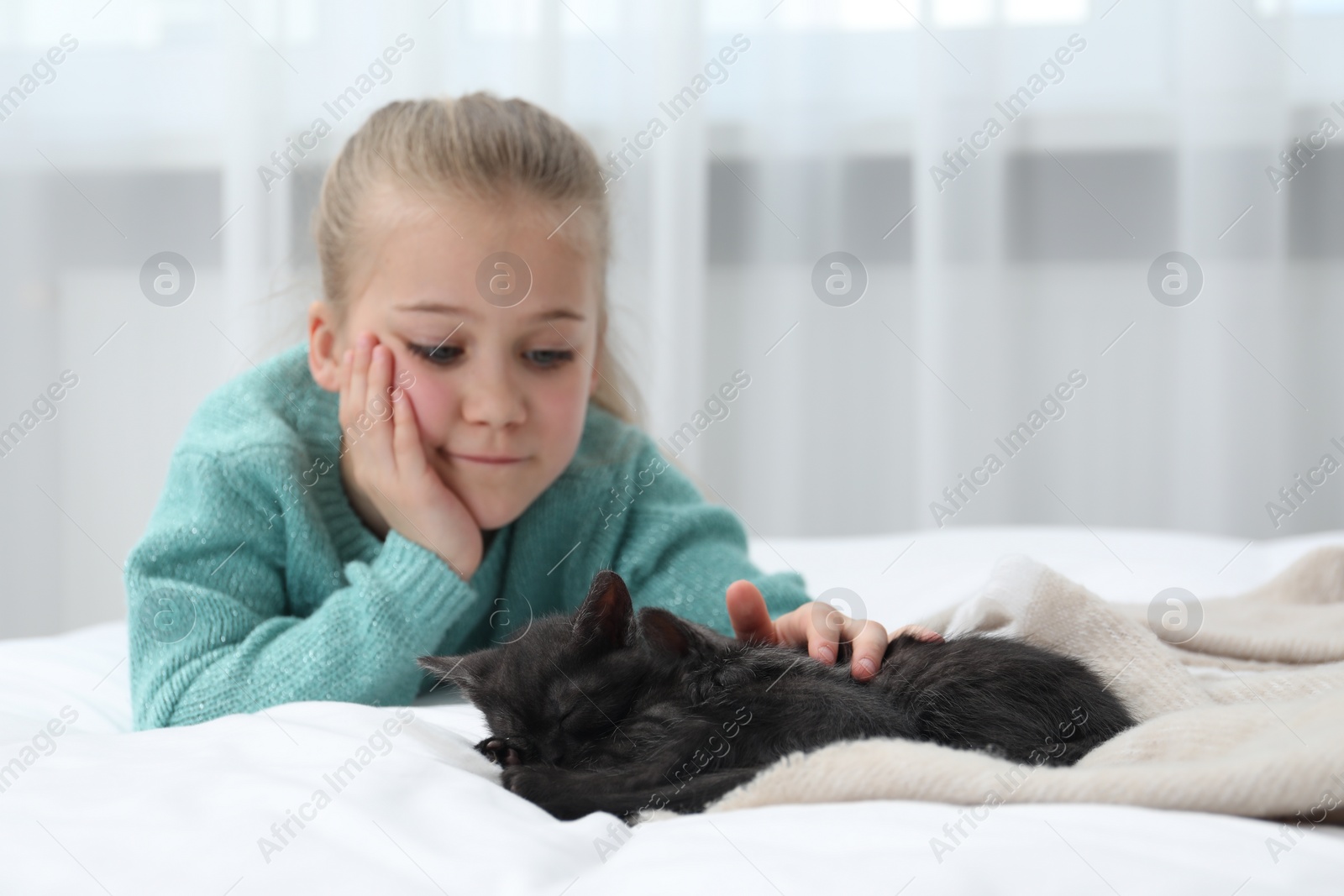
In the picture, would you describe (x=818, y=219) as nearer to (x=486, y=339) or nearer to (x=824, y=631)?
(x=486, y=339)

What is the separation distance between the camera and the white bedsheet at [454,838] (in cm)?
51

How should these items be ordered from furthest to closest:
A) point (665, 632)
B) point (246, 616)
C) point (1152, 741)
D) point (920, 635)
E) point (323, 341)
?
1. point (323, 341)
2. point (246, 616)
3. point (920, 635)
4. point (665, 632)
5. point (1152, 741)

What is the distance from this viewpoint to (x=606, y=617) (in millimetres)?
843

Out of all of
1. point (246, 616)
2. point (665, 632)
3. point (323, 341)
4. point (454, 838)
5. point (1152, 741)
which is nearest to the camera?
point (454, 838)

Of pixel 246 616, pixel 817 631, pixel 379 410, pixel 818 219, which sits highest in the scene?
pixel 818 219

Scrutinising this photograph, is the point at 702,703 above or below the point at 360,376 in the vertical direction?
below

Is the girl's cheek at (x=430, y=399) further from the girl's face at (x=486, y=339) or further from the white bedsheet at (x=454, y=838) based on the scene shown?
the white bedsheet at (x=454, y=838)

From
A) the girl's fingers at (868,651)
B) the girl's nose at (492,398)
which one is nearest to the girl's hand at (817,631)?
the girl's fingers at (868,651)

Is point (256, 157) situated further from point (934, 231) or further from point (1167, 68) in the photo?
point (1167, 68)

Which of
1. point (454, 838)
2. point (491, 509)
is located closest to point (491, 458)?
point (491, 509)

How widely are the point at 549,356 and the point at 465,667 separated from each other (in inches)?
21.9

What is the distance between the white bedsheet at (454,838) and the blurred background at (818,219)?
1836 mm

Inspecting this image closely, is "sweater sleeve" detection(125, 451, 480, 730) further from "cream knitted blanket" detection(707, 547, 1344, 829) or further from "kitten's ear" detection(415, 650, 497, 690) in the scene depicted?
"cream knitted blanket" detection(707, 547, 1344, 829)

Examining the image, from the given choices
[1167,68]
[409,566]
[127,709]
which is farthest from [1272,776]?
[1167,68]
